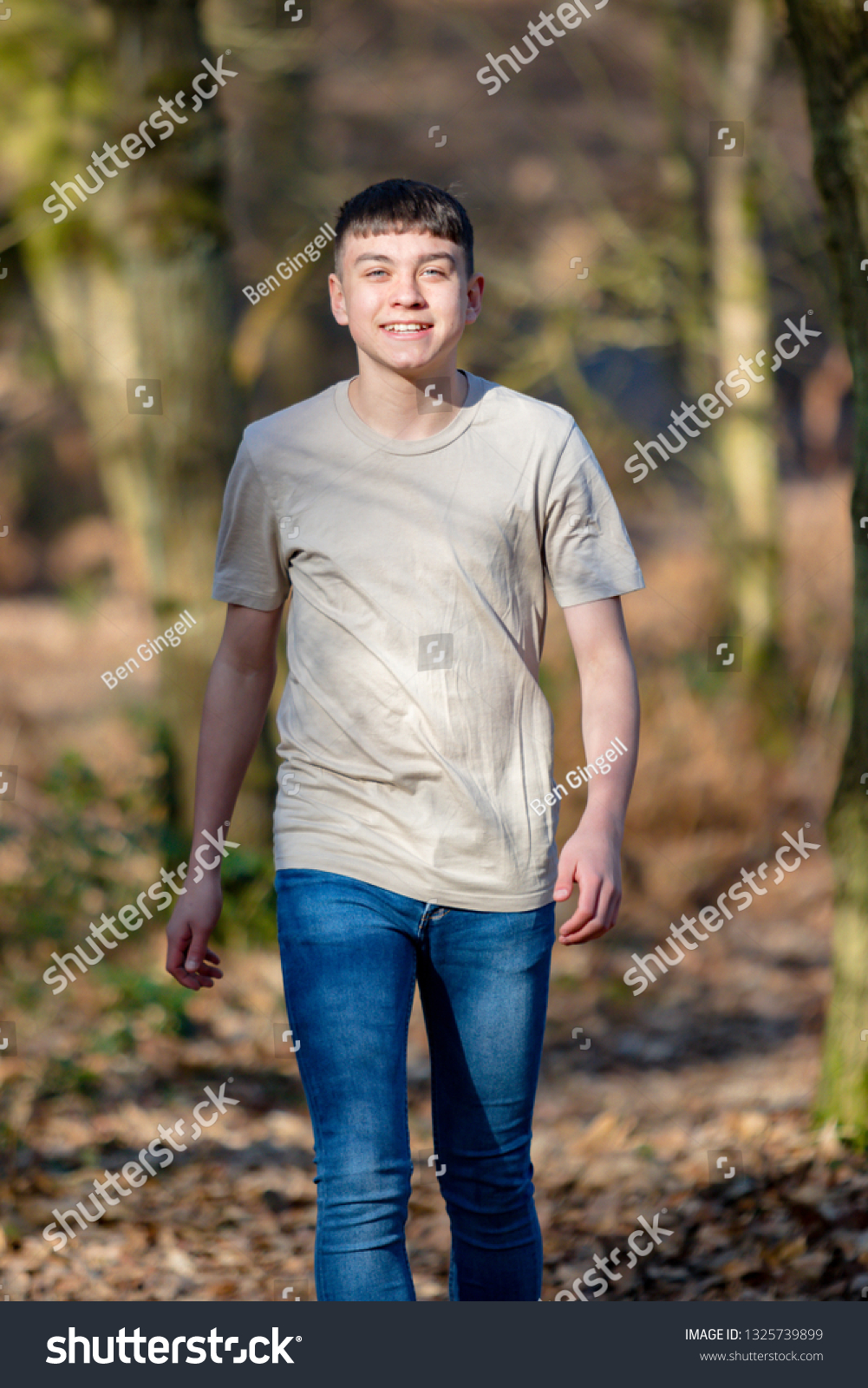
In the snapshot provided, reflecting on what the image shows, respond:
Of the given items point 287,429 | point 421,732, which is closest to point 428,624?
point 421,732

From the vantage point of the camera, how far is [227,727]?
229cm

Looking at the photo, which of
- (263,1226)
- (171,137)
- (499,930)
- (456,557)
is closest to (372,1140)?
(499,930)

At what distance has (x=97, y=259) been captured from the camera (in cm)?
843

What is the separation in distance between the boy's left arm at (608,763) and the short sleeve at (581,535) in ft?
0.10

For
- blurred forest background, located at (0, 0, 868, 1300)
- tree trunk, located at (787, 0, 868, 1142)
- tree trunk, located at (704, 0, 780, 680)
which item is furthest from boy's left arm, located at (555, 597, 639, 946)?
tree trunk, located at (704, 0, 780, 680)

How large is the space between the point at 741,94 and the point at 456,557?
6781 millimetres

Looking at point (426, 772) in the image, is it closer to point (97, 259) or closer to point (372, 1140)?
point (372, 1140)

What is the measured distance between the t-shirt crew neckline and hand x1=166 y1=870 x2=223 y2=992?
742mm

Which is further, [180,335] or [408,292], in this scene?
[180,335]
